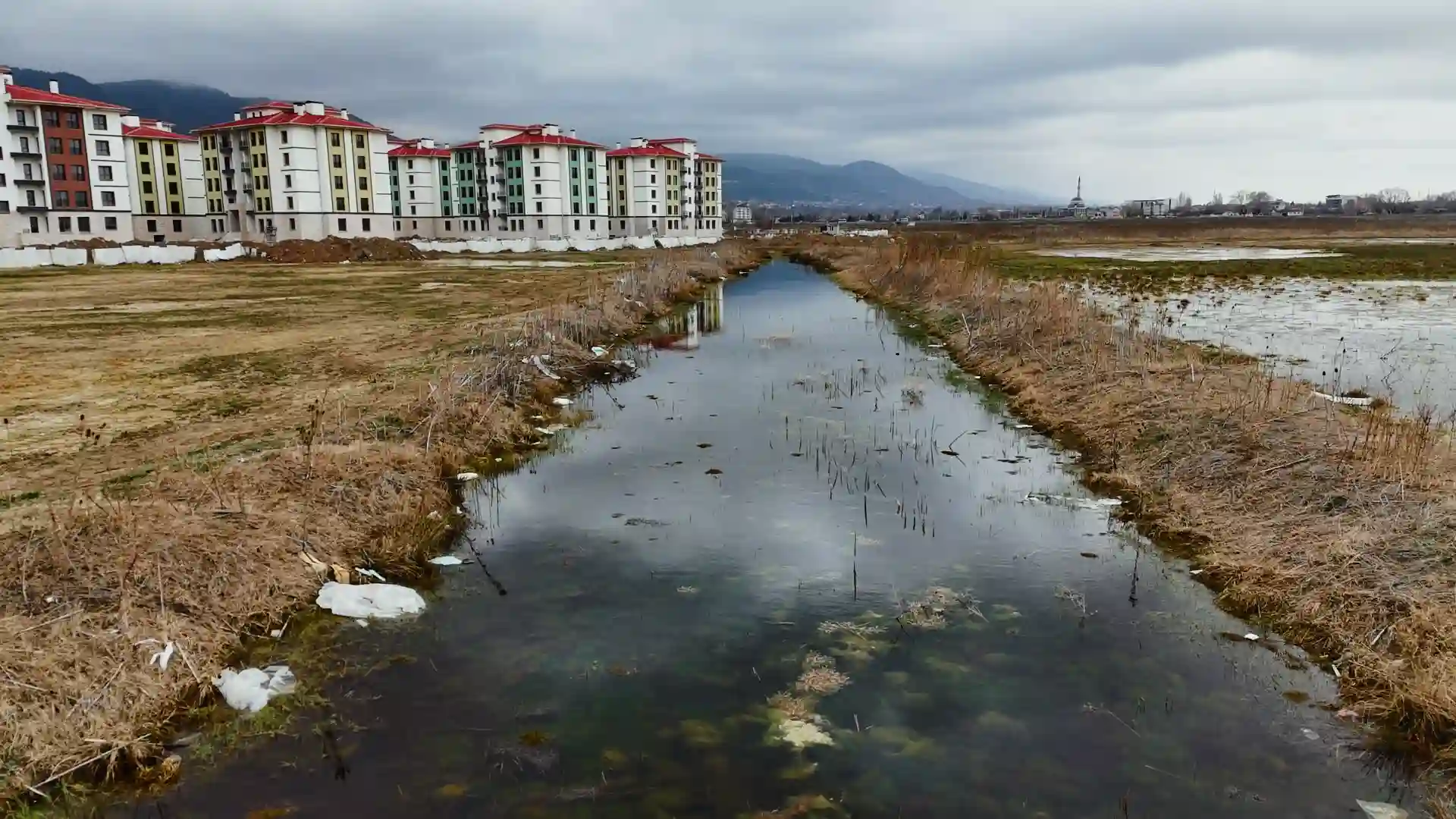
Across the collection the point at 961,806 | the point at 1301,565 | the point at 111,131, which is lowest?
the point at 961,806

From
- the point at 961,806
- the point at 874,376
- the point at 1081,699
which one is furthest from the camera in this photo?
the point at 874,376

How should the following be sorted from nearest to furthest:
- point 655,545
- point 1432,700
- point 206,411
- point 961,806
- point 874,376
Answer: point 961,806
point 1432,700
point 655,545
point 206,411
point 874,376

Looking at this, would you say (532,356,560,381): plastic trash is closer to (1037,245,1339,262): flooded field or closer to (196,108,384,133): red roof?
(1037,245,1339,262): flooded field

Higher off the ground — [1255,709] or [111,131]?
[111,131]

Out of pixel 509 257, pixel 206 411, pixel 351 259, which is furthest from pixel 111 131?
pixel 206 411

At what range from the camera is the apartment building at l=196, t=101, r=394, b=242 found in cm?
8850

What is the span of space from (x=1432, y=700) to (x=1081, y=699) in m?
2.47

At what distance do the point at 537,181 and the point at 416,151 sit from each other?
16326 mm

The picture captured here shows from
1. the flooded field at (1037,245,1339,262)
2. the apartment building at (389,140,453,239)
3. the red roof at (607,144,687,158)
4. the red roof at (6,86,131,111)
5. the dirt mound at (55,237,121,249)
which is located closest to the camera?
the flooded field at (1037,245,1339,262)

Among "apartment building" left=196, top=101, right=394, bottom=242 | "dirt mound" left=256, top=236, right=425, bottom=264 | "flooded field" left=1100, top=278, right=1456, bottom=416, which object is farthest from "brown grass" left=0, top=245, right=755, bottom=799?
"apartment building" left=196, top=101, right=394, bottom=242

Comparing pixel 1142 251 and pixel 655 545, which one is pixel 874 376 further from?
pixel 1142 251

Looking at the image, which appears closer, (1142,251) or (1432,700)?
(1432,700)

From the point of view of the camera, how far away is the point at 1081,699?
291 inches

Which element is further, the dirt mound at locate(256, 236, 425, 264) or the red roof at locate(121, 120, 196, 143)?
the red roof at locate(121, 120, 196, 143)
